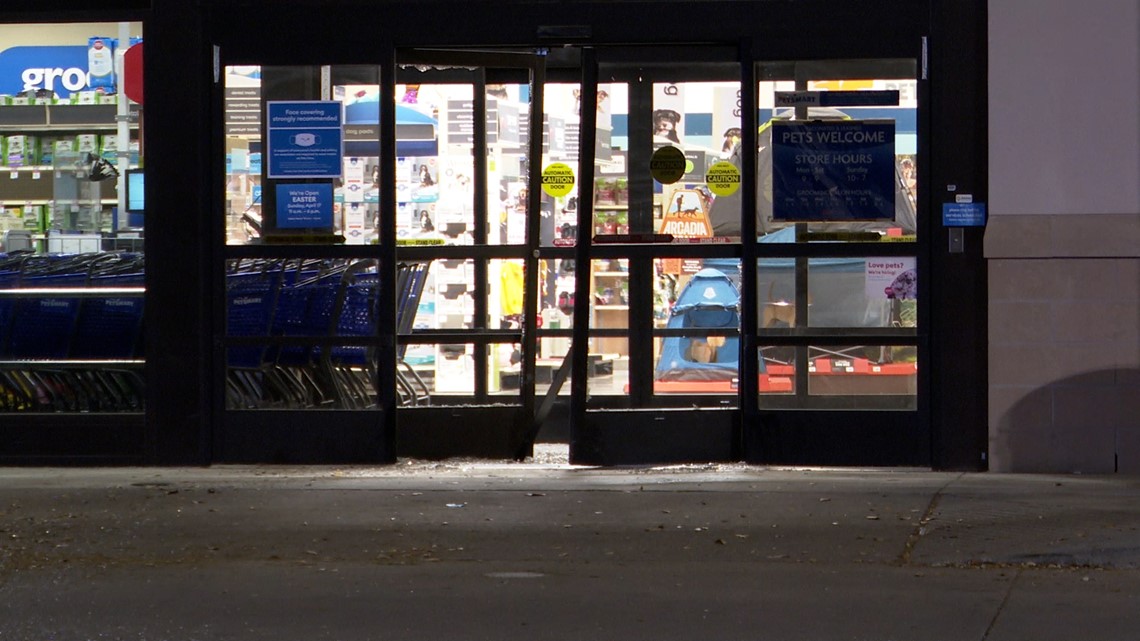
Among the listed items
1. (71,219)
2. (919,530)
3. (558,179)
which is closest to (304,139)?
(71,219)

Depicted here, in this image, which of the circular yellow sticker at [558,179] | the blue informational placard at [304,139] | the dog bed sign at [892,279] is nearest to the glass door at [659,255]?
the dog bed sign at [892,279]

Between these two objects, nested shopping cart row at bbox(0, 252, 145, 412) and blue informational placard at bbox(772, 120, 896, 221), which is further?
nested shopping cart row at bbox(0, 252, 145, 412)

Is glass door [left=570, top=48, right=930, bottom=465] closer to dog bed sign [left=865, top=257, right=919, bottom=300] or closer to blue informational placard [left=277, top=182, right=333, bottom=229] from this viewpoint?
dog bed sign [left=865, top=257, right=919, bottom=300]

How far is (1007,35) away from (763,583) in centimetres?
424

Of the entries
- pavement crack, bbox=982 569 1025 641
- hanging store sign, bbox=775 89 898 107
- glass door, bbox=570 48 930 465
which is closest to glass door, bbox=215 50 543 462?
glass door, bbox=570 48 930 465

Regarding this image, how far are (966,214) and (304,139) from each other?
4.17 metres

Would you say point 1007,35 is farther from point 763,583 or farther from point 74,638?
point 74,638

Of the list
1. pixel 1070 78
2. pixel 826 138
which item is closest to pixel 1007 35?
pixel 1070 78

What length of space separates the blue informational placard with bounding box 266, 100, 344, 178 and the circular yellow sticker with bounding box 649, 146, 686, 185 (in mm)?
2008

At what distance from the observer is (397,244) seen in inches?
412

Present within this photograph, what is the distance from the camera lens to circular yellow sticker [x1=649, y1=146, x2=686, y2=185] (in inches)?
394

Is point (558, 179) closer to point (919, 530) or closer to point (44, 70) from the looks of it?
point (44, 70)

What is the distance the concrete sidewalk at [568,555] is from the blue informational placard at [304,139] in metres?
1.92

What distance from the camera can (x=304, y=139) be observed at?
9922mm
